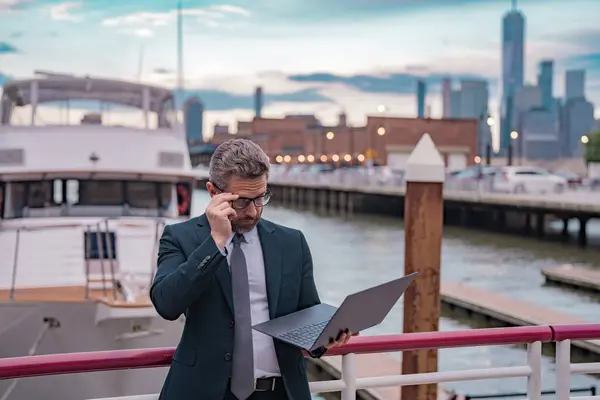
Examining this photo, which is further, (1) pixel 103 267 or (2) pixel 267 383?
Answer: (1) pixel 103 267

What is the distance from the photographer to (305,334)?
3.07 m

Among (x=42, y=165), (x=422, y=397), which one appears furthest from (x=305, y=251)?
(x=42, y=165)

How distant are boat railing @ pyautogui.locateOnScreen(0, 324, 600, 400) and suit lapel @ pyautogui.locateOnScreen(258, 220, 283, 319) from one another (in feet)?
2.00

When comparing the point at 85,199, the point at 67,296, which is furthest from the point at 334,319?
the point at 85,199

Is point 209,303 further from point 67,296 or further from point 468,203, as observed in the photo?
point 468,203

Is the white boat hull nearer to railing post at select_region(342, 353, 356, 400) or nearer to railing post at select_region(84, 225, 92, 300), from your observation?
railing post at select_region(84, 225, 92, 300)

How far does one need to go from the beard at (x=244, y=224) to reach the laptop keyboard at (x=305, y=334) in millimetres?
394

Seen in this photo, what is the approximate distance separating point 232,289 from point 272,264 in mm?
178

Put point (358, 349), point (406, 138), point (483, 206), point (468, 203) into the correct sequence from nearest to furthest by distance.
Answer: point (358, 349) < point (483, 206) < point (468, 203) < point (406, 138)

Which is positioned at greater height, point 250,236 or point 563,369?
point 250,236

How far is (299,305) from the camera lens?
131 inches

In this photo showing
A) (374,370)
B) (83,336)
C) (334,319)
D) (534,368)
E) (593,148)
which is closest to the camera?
(334,319)

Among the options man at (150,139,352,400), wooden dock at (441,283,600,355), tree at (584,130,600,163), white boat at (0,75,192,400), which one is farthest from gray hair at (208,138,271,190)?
tree at (584,130,600,163)

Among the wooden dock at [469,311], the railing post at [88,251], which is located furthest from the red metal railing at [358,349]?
the railing post at [88,251]
